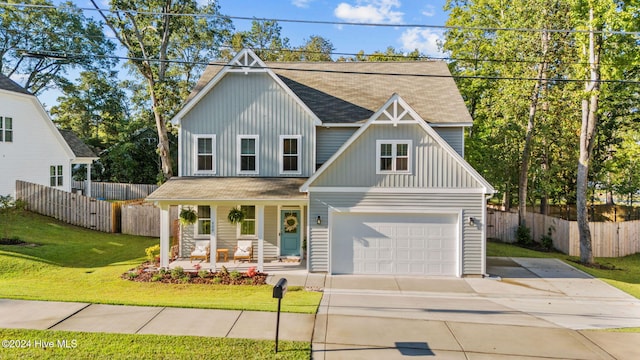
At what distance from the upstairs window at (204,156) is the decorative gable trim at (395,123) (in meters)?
4.93

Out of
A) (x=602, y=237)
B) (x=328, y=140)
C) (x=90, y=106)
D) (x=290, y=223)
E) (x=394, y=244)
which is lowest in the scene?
(x=602, y=237)

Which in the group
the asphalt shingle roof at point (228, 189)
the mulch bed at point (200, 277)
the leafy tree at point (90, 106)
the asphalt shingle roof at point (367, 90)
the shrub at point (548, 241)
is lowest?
the mulch bed at point (200, 277)

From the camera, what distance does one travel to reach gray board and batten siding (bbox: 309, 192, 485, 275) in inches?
538

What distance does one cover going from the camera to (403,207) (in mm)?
13820

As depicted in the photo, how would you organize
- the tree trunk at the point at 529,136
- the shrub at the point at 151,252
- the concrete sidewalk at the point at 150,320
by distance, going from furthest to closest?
the tree trunk at the point at 529,136, the shrub at the point at 151,252, the concrete sidewalk at the point at 150,320

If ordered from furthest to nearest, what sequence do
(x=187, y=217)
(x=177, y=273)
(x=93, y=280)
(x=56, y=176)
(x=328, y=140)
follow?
(x=56, y=176) → (x=328, y=140) → (x=187, y=217) → (x=177, y=273) → (x=93, y=280)

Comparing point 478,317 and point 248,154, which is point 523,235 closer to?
point 478,317

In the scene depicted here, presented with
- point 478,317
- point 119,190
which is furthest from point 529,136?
point 119,190

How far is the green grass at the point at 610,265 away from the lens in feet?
45.2

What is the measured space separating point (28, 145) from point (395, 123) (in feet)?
73.0

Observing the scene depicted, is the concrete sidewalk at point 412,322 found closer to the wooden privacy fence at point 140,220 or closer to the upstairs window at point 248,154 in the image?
the upstairs window at point 248,154

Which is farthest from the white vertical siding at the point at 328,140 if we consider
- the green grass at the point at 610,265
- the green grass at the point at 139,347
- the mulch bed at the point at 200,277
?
the green grass at the point at 139,347

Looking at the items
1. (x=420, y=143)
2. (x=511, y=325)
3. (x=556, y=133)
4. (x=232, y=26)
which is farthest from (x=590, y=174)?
(x=232, y=26)

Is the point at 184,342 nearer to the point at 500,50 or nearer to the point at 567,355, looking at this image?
the point at 567,355
